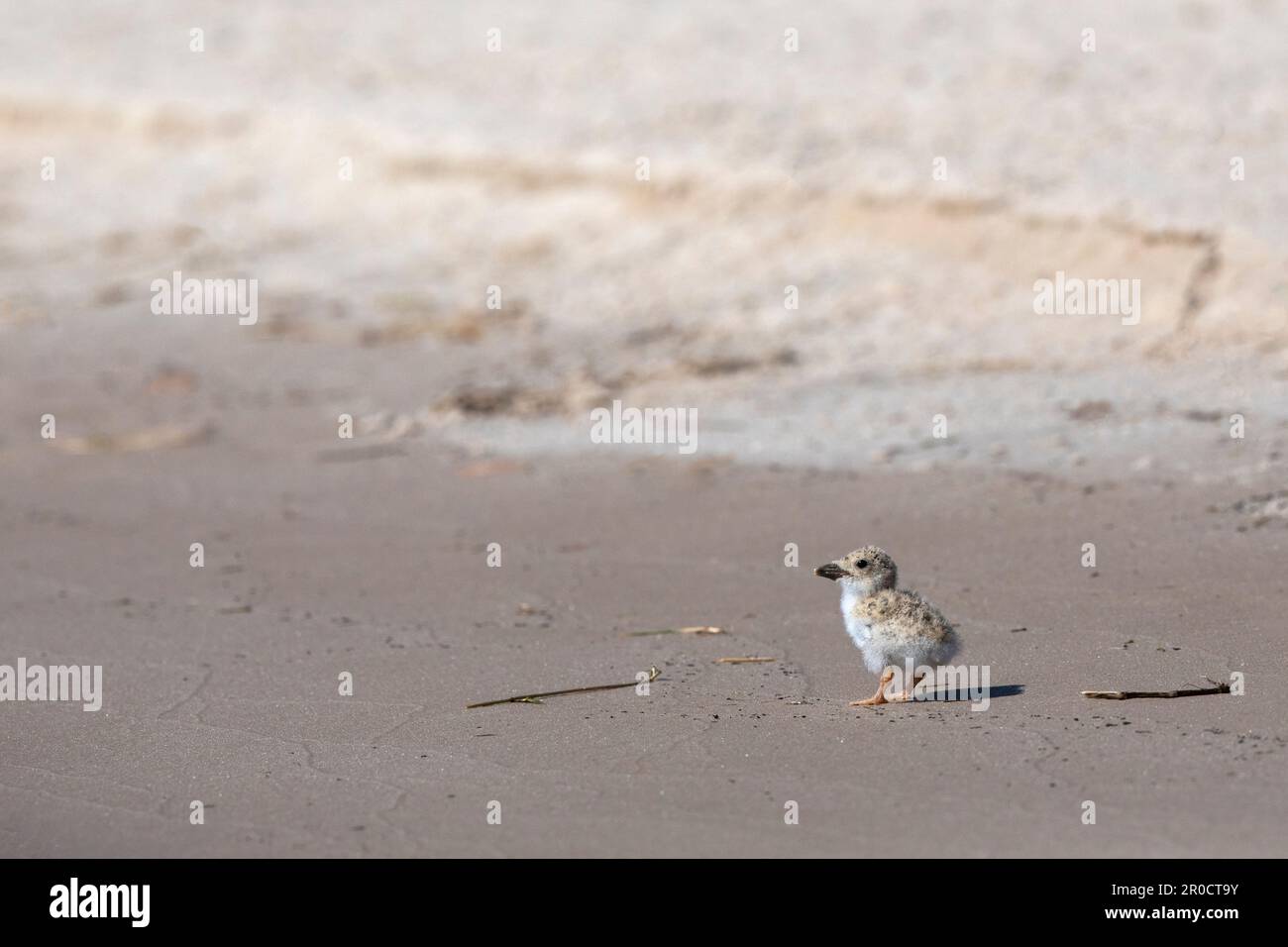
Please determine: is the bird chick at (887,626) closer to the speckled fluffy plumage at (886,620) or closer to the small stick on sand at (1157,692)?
the speckled fluffy plumage at (886,620)

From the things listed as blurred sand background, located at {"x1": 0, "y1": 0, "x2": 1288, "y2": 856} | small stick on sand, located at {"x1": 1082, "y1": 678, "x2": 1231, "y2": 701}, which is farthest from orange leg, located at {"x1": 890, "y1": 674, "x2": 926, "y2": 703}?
small stick on sand, located at {"x1": 1082, "y1": 678, "x2": 1231, "y2": 701}

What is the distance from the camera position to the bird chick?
579 centimetres

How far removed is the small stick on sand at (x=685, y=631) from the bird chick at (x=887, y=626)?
0.88 m

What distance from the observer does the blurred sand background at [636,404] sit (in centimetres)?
538

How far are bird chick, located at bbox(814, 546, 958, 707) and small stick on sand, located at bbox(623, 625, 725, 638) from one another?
880 millimetres

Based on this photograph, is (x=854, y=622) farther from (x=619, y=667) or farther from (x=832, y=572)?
(x=619, y=667)

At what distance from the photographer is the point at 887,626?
5.81 meters

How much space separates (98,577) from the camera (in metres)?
8.36

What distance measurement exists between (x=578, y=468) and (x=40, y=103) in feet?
35.8

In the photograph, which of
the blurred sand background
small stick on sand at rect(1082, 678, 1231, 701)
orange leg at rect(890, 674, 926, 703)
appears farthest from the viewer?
orange leg at rect(890, 674, 926, 703)

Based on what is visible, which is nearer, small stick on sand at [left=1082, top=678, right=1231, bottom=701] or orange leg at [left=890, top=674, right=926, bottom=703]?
small stick on sand at [left=1082, top=678, right=1231, bottom=701]

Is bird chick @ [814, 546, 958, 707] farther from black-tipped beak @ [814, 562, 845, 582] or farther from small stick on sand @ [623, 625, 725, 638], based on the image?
small stick on sand @ [623, 625, 725, 638]
